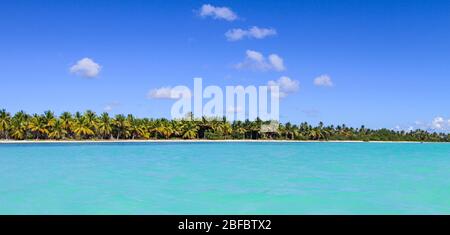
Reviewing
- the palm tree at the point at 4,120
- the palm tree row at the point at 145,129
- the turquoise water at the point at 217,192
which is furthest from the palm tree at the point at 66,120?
the turquoise water at the point at 217,192

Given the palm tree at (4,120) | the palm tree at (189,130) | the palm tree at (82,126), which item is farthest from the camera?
the palm tree at (189,130)

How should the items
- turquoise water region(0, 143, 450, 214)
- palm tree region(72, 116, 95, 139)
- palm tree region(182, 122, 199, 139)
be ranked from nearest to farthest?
turquoise water region(0, 143, 450, 214) < palm tree region(72, 116, 95, 139) < palm tree region(182, 122, 199, 139)

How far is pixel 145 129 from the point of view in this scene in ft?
186

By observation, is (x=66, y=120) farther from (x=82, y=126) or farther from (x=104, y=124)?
(x=104, y=124)

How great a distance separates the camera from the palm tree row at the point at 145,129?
4783 cm

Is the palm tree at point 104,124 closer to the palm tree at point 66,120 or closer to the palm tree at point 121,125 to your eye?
the palm tree at point 121,125

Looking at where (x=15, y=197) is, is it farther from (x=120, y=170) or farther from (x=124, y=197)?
(x=120, y=170)

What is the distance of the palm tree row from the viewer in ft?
157

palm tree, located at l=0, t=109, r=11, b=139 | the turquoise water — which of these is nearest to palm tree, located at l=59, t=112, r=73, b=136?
palm tree, located at l=0, t=109, r=11, b=139

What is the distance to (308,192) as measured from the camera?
11.8 meters

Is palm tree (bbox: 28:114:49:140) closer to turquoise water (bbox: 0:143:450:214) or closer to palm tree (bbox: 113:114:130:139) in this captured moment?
palm tree (bbox: 113:114:130:139)

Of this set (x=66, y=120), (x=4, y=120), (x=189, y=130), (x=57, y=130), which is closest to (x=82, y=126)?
(x=66, y=120)

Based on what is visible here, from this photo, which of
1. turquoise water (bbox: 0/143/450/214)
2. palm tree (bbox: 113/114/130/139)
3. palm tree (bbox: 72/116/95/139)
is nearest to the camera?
turquoise water (bbox: 0/143/450/214)
